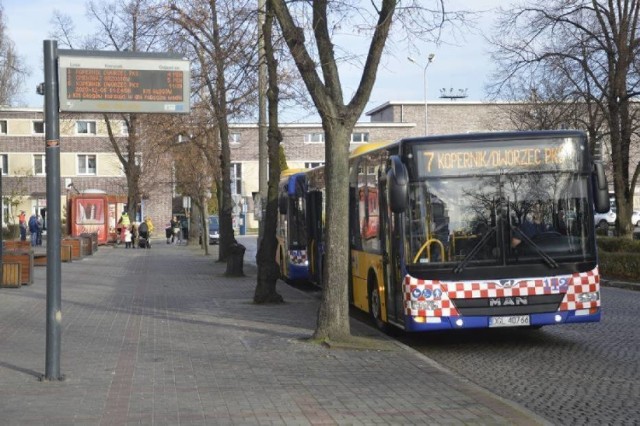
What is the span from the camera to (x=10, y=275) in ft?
67.2

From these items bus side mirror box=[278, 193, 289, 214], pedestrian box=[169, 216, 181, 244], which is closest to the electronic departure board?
bus side mirror box=[278, 193, 289, 214]

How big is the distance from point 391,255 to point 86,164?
196ft

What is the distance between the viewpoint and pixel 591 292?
11500mm

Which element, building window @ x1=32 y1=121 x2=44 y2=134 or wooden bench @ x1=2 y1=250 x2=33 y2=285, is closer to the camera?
wooden bench @ x1=2 y1=250 x2=33 y2=285

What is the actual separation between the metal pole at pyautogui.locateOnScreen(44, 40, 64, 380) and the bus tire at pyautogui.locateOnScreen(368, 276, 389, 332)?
18.4ft

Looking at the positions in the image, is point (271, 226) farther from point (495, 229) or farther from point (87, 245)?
point (87, 245)

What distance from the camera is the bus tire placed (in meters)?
13.3

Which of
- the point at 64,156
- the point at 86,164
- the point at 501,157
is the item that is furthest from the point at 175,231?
the point at 501,157

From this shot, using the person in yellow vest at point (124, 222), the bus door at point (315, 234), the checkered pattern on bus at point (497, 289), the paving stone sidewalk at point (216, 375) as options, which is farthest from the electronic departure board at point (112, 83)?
the person in yellow vest at point (124, 222)

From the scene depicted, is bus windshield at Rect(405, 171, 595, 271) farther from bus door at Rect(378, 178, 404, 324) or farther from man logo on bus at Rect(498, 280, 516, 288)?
bus door at Rect(378, 178, 404, 324)

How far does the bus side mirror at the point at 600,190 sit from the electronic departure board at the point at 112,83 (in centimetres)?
566

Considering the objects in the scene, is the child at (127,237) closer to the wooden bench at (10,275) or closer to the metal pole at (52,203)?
the wooden bench at (10,275)

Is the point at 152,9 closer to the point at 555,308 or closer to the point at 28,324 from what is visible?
the point at 28,324

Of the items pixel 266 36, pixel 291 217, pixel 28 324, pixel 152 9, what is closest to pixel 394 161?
pixel 266 36
